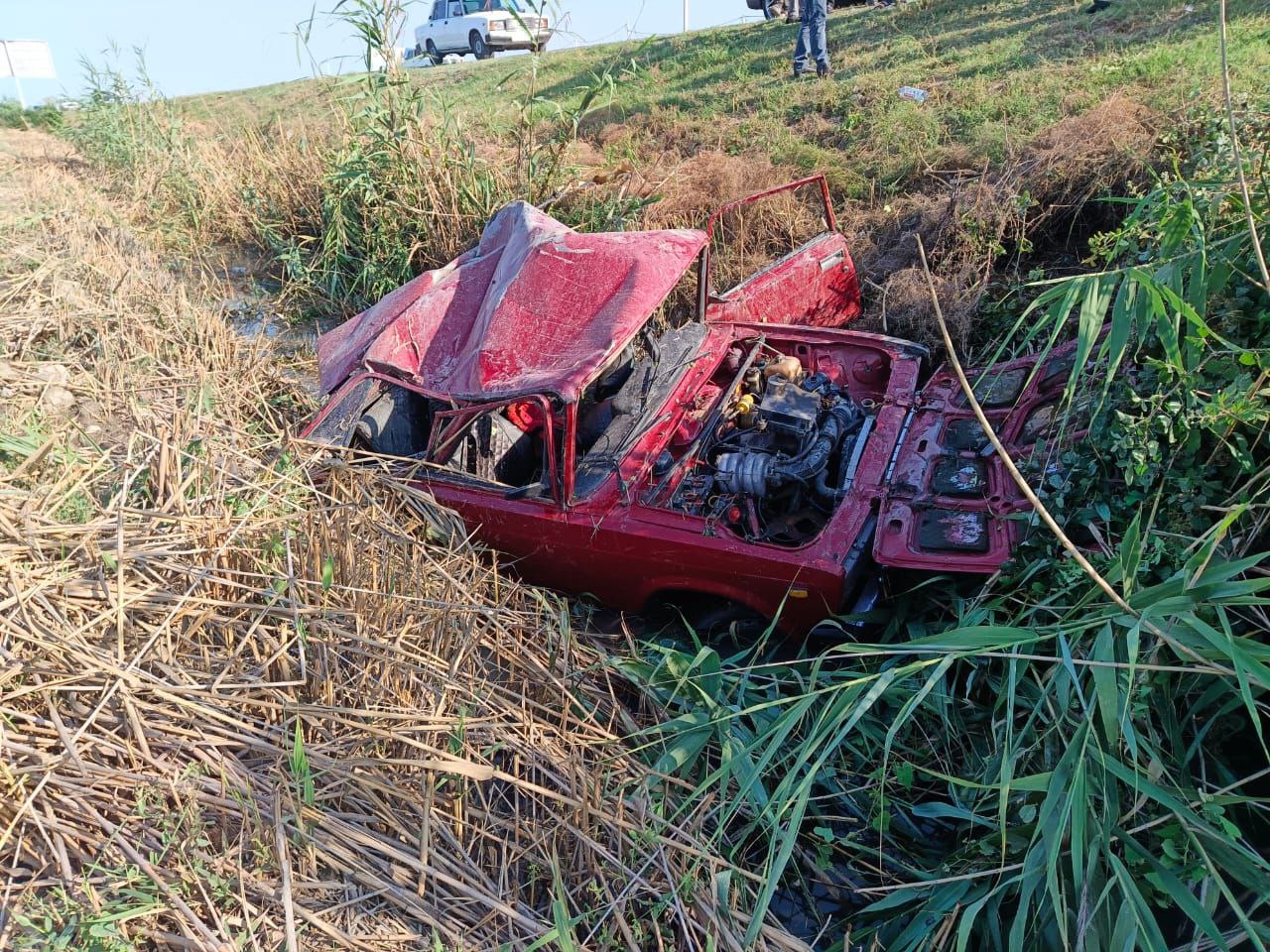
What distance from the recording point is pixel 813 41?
10086 mm

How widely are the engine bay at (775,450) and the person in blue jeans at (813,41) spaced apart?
6529mm

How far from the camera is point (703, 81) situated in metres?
11.2

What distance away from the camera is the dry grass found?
2.57 metres

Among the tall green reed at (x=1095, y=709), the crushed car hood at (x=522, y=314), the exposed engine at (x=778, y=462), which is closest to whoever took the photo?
the tall green reed at (x=1095, y=709)

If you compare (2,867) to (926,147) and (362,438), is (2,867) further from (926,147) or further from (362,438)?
(926,147)

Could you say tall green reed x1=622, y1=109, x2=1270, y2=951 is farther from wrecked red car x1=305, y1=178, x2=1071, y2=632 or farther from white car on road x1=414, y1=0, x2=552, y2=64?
white car on road x1=414, y1=0, x2=552, y2=64

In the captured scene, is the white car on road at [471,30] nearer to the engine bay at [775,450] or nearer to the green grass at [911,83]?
the green grass at [911,83]

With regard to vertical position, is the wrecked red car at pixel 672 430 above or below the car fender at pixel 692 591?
above

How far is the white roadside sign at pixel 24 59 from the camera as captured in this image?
13812 millimetres

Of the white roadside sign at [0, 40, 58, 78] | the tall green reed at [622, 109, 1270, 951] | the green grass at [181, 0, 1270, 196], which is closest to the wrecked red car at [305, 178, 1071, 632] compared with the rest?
the tall green reed at [622, 109, 1270, 951]

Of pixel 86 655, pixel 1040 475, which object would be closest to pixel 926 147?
pixel 1040 475

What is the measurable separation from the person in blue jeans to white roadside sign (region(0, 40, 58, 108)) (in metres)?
12.1

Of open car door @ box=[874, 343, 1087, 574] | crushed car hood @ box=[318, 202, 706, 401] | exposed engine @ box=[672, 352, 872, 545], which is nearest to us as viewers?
open car door @ box=[874, 343, 1087, 574]

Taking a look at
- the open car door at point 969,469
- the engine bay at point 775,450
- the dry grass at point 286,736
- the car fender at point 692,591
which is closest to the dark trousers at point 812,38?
the engine bay at point 775,450
